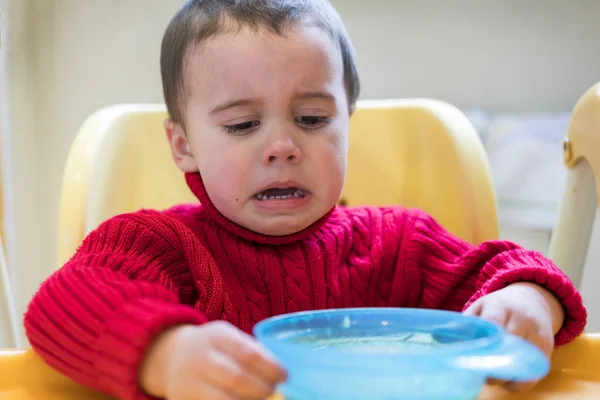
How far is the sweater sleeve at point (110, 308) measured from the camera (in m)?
0.43

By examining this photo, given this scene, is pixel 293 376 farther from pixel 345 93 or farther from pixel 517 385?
pixel 345 93

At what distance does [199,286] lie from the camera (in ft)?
2.13

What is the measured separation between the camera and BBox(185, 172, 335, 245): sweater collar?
0.70 meters

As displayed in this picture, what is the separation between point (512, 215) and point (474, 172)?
55cm

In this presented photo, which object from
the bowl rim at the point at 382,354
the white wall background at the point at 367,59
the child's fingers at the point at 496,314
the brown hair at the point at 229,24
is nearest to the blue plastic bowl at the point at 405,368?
the bowl rim at the point at 382,354

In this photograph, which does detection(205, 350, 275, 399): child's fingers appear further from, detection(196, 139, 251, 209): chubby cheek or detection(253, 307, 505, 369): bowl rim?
detection(196, 139, 251, 209): chubby cheek

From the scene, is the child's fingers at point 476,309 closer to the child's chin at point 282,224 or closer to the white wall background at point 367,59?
the child's chin at point 282,224

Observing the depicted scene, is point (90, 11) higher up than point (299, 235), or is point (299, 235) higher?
point (90, 11)

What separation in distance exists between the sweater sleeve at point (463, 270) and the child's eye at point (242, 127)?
0.21 metres

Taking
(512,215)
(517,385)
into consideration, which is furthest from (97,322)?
(512,215)

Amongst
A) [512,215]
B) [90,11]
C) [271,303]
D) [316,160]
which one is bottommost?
[512,215]

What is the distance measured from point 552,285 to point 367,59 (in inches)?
38.6

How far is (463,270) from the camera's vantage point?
2.32ft

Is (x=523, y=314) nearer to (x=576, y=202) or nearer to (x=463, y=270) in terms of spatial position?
(x=463, y=270)
